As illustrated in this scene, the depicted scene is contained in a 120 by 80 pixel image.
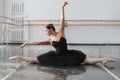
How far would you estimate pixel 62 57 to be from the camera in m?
4.89

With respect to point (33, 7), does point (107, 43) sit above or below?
below

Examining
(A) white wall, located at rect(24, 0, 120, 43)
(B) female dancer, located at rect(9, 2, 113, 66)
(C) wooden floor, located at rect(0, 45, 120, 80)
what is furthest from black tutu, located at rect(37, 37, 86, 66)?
(A) white wall, located at rect(24, 0, 120, 43)

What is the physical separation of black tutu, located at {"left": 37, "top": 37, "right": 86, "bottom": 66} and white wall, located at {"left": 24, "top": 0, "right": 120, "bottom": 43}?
689 centimetres

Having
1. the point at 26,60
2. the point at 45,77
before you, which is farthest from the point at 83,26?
the point at 45,77

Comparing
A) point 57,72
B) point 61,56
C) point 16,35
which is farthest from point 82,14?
point 57,72

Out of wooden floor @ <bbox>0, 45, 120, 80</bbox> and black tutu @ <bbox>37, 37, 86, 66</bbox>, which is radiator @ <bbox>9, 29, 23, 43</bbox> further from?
black tutu @ <bbox>37, 37, 86, 66</bbox>

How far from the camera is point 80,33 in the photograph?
11.9m

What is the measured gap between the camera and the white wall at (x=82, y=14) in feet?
38.5

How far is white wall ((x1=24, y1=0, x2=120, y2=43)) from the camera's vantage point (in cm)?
1173

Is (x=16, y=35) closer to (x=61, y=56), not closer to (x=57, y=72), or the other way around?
(x=61, y=56)

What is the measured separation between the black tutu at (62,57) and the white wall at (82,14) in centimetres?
689

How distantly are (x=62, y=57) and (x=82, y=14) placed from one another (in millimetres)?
7072

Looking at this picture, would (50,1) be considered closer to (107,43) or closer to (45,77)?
(107,43)

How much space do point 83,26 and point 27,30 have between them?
207 cm
